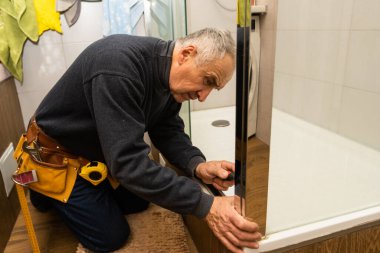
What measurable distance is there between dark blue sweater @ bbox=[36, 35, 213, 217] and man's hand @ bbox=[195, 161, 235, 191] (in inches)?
5.1

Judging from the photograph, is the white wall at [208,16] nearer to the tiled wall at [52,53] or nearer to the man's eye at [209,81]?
the tiled wall at [52,53]

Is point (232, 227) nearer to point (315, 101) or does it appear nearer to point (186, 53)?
point (186, 53)

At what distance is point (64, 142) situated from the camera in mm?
1040

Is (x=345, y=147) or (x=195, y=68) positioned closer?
(x=195, y=68)

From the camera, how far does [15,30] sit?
154 cm

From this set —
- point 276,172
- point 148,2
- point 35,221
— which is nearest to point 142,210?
point 35,221

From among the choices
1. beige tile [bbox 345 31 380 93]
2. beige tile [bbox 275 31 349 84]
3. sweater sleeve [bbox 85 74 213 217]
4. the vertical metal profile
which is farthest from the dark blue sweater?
beige tile [bbox 345 31 380 93]

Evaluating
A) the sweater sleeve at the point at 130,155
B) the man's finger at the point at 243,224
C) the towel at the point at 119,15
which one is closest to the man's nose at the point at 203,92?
the sweater sleeve at the point at 130,155

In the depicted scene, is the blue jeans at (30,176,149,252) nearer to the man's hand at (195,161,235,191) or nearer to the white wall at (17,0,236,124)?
the man's hand at (195,161,235,191)

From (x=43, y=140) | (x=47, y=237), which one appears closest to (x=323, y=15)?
(x=43, y=140)

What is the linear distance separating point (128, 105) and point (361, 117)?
37.7 inches

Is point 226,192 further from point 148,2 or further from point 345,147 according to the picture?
point 148,2

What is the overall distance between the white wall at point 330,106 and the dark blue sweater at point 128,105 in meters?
0.32

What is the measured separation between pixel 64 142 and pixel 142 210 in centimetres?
49
